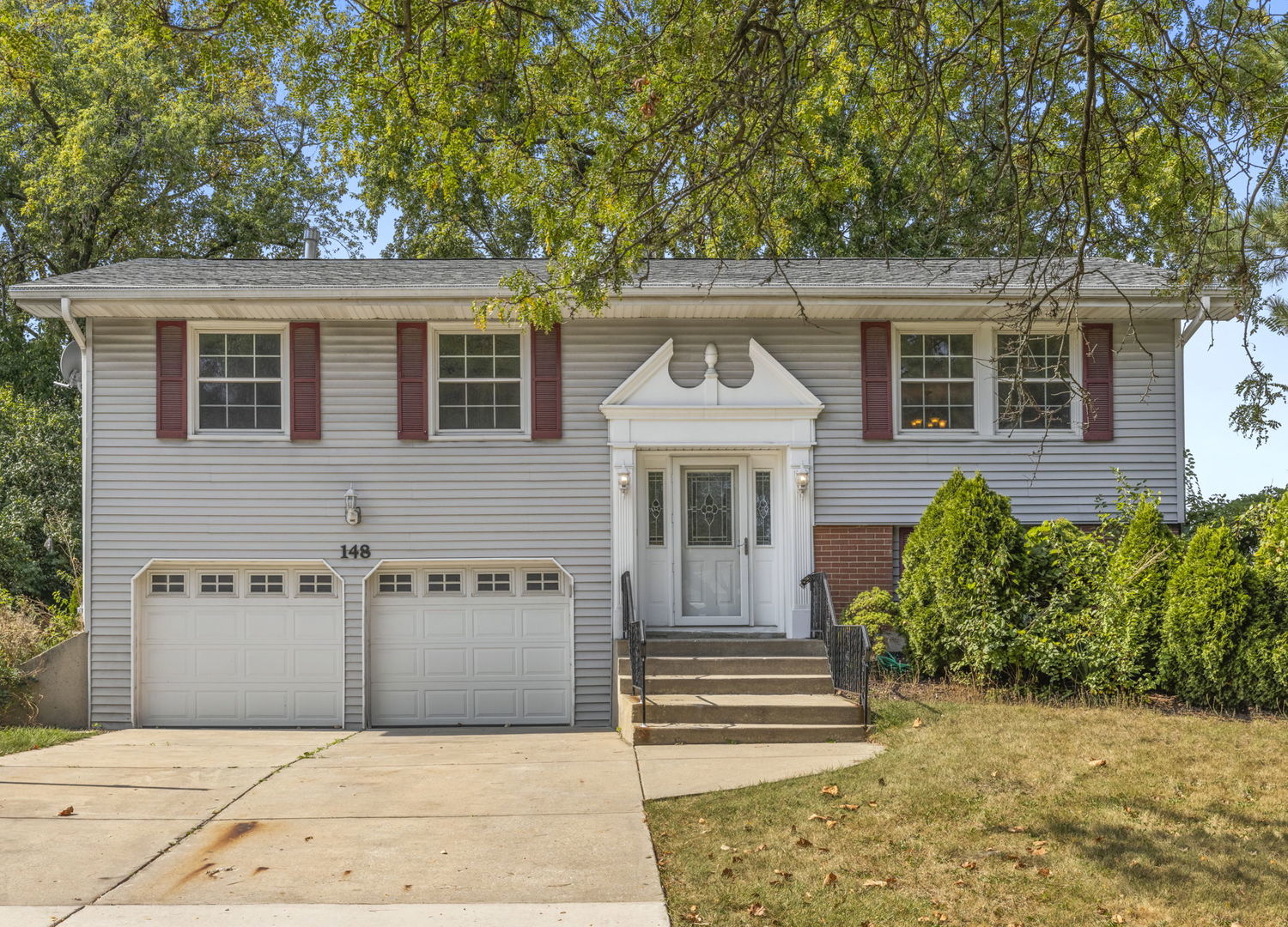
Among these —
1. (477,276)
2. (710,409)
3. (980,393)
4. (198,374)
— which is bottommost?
(710,409)

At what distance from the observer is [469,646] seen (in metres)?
12.1

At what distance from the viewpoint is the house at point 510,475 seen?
11797mm

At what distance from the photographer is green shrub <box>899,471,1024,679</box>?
33.6 ft

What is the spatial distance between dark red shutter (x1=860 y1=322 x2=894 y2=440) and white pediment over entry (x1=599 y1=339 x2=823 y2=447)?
590 millimetres

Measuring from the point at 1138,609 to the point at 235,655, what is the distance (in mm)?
9687

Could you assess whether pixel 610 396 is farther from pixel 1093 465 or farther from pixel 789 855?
pixel 789 855

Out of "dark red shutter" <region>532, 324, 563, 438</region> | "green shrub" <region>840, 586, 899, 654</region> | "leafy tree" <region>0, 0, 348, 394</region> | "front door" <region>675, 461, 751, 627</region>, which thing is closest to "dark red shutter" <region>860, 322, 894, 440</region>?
"front door" <region>675, 461, 751, 627</region>

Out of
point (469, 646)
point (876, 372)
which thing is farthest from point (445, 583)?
point (876, 372)

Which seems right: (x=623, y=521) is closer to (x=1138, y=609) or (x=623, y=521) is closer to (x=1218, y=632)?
(x=1138, y=609)

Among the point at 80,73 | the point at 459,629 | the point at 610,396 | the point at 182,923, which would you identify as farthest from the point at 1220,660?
the point at 80,73

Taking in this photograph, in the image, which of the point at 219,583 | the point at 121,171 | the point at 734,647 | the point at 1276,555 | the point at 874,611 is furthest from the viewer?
the point at 121,171

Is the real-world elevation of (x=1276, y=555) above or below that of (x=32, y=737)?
above

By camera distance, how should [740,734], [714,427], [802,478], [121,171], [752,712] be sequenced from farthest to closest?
[121,171]
[714,427]
[802,478]
[752,712]
[740,734]

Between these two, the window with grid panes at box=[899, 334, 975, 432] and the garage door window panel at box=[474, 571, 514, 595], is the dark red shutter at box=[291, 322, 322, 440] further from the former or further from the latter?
the window with grid panes at box=[899, 334, 975, 432]
